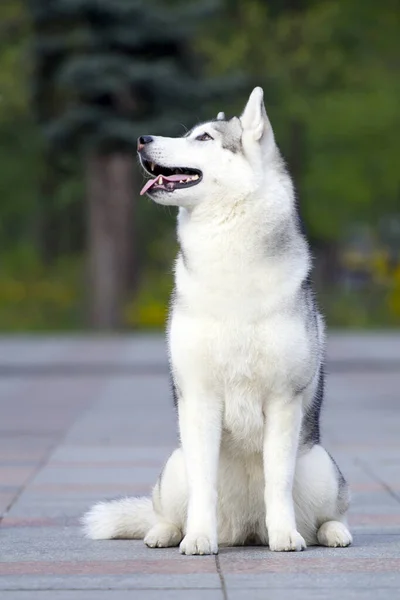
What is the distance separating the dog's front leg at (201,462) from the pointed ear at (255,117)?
1200 millimetres

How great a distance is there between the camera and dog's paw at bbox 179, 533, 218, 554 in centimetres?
678

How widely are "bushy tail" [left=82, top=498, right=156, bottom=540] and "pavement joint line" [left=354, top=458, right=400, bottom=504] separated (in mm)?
2117

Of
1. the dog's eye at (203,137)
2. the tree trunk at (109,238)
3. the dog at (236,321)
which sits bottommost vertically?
the tree trunk at (109,238)

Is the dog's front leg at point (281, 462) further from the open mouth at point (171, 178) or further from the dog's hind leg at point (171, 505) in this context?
the open mouth at point (171, 178)

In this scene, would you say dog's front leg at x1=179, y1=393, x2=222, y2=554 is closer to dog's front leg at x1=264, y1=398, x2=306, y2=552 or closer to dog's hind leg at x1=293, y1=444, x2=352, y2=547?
dog's front leg at x1=264, y1=398, x2=306, y2=552

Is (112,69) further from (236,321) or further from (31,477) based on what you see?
(236,321)

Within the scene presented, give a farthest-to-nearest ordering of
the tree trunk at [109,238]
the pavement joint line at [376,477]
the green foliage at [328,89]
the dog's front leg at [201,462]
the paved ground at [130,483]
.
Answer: the green foliage at [328,89], the tree trunk at [109,238], the pavement joint line at [376,477], the dog's front leg at [201,462], the paved ground at [130,483]

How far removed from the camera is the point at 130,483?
10008mm

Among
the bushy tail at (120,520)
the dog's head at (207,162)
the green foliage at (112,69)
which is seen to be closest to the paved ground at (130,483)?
the bushy tail at (120,520)

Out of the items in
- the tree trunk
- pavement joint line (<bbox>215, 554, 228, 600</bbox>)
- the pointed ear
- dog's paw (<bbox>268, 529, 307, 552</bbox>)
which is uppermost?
the pointed ear

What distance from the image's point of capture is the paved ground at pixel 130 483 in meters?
6.11

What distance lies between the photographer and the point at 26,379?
22.3 m

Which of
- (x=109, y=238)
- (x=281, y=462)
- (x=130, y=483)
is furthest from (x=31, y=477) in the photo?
(x=109, y=238)

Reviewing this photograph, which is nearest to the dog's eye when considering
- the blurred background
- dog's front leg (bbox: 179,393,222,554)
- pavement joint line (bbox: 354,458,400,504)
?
dog's front leg (bbox: 179,393,222,554)
